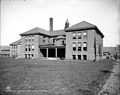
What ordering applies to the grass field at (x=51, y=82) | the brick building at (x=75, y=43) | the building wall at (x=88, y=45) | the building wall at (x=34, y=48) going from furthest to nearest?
the building wall at (x=34, y=48), the brick building at (x=75, y=43), the building wall at (x=88, y=45), the grass field at (x=51, y=82)

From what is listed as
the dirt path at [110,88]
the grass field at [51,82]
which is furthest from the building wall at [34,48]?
→ the dirt path at [110,88]

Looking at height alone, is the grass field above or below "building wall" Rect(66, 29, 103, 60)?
below

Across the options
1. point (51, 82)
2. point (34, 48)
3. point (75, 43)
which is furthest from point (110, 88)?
point (34, 48)

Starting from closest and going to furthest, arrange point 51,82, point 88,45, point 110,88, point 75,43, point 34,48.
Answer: point 110,88 → point 51,82 → point 88,45 → point 75,43 → point 34,48

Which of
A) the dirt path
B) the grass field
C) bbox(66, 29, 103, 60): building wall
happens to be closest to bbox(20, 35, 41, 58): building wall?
bbox(66, 29, 103, 60): building wall

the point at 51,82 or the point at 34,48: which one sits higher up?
the point at 34,48

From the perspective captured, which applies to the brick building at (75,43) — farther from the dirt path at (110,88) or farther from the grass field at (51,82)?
the dirt path at (110,88)

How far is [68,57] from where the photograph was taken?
1215 inches

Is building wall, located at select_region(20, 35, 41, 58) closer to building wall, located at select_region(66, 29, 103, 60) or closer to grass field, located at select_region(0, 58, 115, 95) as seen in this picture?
building wall, located at select_region(66, 29, 103, 60)

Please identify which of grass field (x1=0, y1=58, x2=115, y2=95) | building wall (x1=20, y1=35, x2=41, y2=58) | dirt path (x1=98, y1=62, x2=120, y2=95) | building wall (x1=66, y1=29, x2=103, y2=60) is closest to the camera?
grass field (x1=0, y1=58, x2=115, y2=95)

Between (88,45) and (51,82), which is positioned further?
(88,45)

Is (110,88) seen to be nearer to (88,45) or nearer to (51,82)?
(51,82)

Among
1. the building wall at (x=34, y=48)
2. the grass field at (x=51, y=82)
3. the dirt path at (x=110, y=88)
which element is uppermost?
the building wall at (x=34, y=48)

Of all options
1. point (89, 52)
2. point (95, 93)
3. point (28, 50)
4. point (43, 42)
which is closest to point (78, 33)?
point (89, 52)
